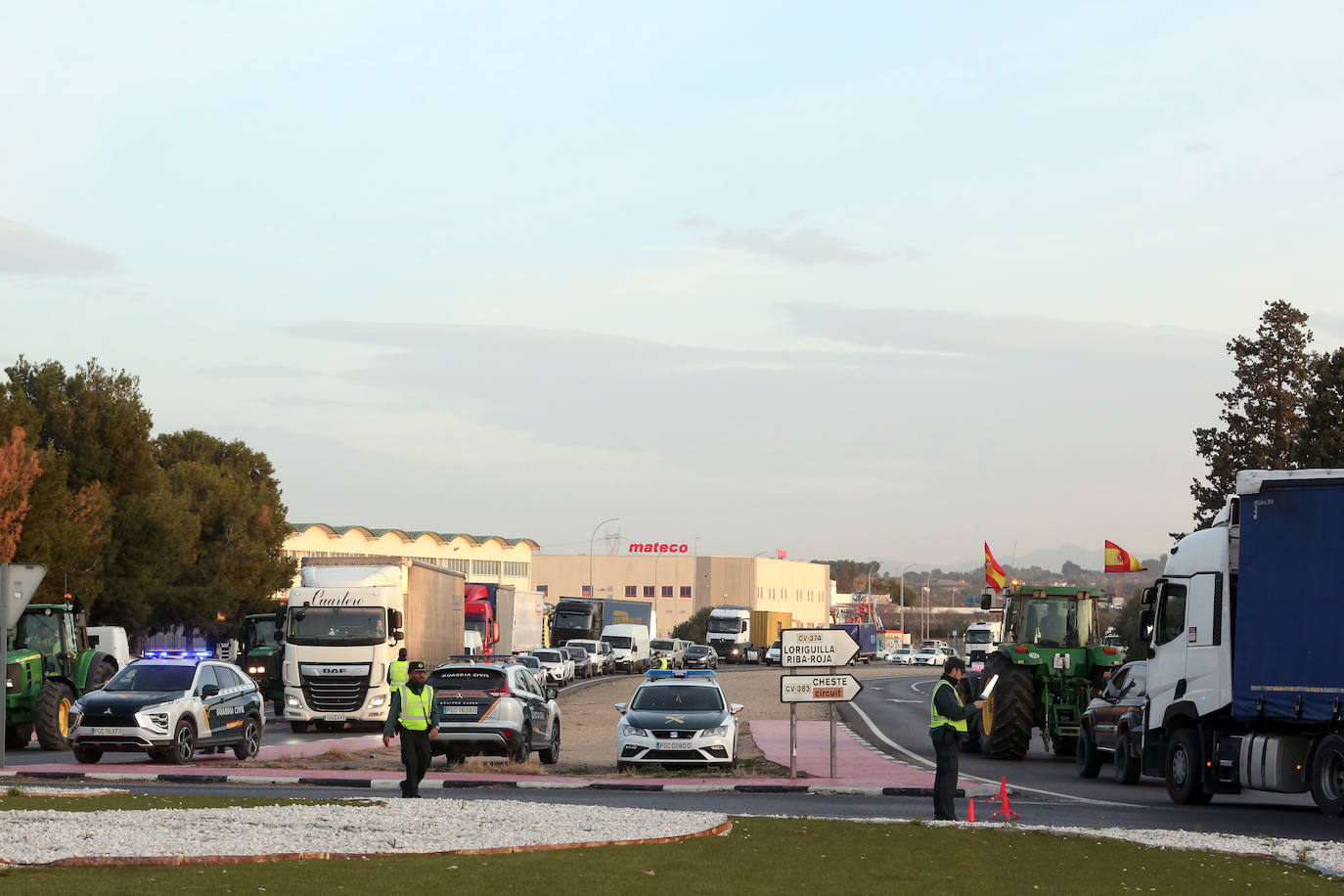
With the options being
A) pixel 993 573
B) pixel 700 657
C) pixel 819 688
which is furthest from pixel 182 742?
pixel 700 657

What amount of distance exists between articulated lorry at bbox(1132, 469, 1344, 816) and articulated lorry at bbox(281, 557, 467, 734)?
18.9 metres

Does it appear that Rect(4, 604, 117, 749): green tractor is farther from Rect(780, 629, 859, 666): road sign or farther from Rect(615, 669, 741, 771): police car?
Rect(780, 629, 859, 666): road sign

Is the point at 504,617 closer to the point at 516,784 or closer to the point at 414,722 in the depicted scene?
the point at 516,784

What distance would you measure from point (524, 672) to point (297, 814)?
11.8 meters

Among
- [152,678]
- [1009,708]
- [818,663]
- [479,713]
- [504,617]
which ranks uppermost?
[818,663]

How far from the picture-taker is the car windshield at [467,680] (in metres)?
25.6

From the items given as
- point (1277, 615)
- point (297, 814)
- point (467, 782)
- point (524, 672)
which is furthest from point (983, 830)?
point (524, 672)

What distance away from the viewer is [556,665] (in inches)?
2435

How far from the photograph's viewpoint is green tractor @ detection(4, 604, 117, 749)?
1155 inches

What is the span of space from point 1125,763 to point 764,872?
42.2 ft

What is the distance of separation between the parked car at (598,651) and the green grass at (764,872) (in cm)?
5910

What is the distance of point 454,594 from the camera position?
4519 centimetres

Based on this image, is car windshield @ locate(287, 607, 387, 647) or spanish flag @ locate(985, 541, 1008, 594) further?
spanish flag @ locate(985, 541, 1008, 594)

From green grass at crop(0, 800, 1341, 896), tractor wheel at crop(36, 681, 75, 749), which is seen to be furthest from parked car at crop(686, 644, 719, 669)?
green grass at crop(0, 800, 1341, 896)
